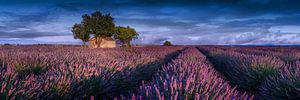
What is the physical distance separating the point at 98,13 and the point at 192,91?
4466 centimetres

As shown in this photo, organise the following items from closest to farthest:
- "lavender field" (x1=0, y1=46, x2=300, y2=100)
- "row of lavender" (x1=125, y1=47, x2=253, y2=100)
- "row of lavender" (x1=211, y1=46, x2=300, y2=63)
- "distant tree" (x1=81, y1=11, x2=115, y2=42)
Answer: "row of lavender" (x1=125, y1=47, x2=253, y2=100) < "lavender field" (x1=0, y1=46, x2=300, y2=100) < "row of lavender" (x1=211, y1=46, x2=300, y2=63) < "distant tree" (x1=81, y1=11, x2=115, y2=42)

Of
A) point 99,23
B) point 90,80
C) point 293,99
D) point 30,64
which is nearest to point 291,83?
point 293,99

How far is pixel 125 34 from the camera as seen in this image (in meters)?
60.7

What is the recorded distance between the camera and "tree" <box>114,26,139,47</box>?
59531mm

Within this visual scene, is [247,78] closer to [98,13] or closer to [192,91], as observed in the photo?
[192,91]

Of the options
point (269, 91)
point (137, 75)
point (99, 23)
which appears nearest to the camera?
point (269, 91)

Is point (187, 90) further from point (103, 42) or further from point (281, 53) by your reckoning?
point (103, 42)

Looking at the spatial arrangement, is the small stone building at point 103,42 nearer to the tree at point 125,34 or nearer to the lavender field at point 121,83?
the tree at point 125,34

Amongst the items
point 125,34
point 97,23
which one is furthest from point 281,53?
point 125,34

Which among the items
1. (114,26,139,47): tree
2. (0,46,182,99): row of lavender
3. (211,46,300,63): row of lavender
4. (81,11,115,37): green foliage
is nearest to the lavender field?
(0,46,182,99): row of lavender

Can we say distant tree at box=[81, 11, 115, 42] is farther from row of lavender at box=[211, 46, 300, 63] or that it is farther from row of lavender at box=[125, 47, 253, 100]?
row of lavender at box=[125, 47, 253, 100]

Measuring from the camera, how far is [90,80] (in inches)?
205

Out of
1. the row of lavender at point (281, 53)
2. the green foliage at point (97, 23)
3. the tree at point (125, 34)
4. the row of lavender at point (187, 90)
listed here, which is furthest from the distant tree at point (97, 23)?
the row of lavender at point (187, 90)

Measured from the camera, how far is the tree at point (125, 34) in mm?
59531
